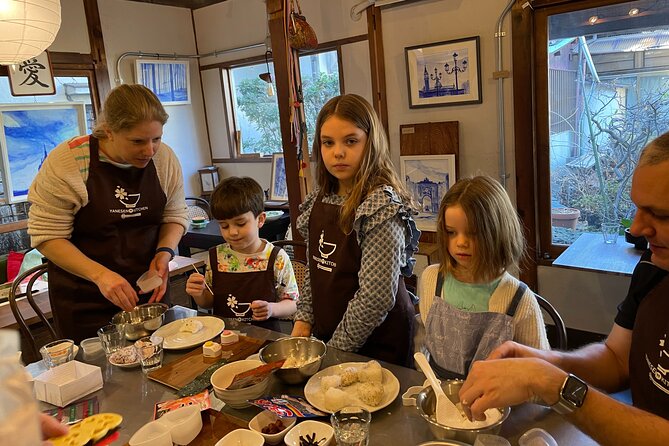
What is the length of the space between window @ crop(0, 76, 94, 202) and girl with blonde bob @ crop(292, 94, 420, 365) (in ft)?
12.2

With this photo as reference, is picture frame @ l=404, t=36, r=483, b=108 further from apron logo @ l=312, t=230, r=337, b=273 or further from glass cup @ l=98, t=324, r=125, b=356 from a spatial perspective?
glass cup @ l=98, t=324, r=125, b=356

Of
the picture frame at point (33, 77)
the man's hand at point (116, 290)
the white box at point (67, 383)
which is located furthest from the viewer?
the picture frame at point (33, 77)

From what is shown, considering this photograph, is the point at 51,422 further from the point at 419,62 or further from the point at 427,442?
the point at 419,62

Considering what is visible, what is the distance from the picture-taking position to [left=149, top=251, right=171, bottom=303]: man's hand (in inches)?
75.2

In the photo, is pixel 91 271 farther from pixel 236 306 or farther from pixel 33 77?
pixel 33 77

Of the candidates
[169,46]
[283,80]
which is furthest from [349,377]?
[169,46]

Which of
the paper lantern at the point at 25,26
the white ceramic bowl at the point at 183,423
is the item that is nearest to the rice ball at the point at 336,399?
the white ceramic bowl at the point at 183,423

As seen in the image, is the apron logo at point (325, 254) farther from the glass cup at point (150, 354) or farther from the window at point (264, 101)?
the window at point (264, 101)

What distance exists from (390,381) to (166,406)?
0.54m

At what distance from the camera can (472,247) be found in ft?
4.54

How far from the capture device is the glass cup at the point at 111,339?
5.00ft

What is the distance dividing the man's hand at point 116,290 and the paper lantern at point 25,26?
4.11ft

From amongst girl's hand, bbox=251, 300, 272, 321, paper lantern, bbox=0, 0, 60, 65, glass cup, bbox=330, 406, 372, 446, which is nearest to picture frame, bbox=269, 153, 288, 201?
paper lantern, bbox=0, 0, 60, 65

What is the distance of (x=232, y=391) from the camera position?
45.3 inches
